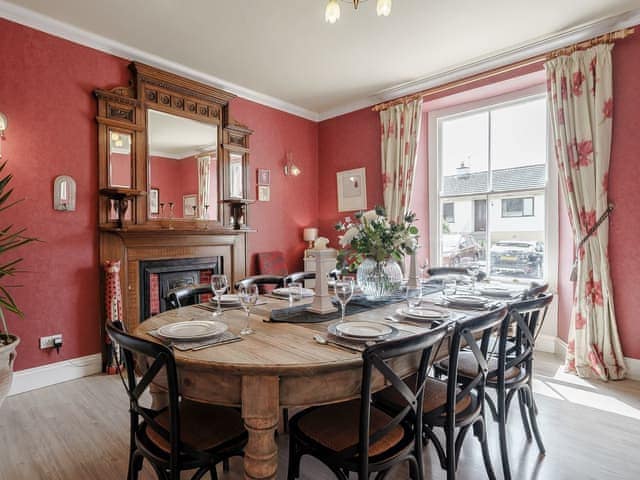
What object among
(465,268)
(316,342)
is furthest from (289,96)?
(316,342)

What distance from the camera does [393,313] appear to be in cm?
175

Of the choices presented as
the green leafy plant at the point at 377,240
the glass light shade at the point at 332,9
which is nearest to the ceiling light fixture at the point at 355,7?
the glass light shade at the point at 332,9

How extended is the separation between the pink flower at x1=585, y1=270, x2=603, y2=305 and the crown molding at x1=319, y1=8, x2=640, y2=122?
6.41 ft

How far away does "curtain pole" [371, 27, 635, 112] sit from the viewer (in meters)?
2.77

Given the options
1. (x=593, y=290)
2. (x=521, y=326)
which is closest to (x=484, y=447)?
(x=521, y=326)

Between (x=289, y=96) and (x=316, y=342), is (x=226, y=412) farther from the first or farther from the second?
(x=289, y=96)

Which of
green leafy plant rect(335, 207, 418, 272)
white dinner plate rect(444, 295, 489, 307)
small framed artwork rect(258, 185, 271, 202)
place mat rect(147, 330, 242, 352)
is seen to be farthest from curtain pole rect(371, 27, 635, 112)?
place mat rect(147, 330, 242, 352)

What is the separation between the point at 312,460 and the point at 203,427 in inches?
29.9

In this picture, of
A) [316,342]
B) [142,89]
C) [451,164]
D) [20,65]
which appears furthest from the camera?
→ [451,164]

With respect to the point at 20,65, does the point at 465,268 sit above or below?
below

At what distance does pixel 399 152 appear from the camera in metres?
4.10

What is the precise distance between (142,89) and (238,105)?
113 cm

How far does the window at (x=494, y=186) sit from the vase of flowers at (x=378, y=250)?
191cm

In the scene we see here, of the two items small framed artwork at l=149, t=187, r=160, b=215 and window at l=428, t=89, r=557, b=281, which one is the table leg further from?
window at l=428, t=89, r=557, b=281
